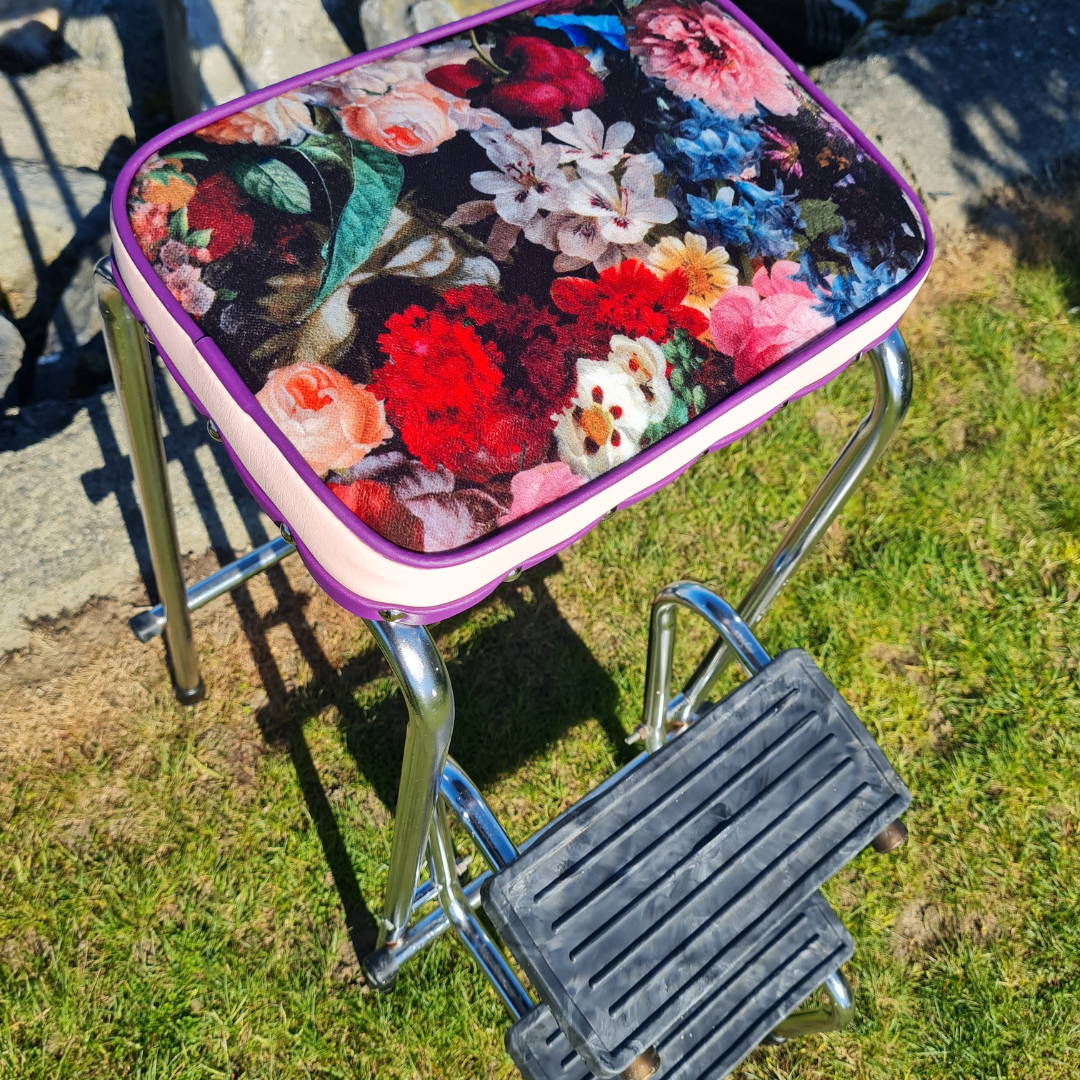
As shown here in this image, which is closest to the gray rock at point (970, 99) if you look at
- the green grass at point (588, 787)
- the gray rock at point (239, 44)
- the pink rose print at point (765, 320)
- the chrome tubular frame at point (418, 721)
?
the green grass at point (588, 787)

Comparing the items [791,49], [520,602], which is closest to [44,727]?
[520,602]

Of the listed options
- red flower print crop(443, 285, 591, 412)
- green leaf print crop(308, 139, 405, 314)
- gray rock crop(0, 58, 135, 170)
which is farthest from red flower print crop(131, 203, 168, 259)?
gray rock crop(0, 58, 135, 170)

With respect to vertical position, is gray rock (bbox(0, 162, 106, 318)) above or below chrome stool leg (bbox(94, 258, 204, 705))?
below

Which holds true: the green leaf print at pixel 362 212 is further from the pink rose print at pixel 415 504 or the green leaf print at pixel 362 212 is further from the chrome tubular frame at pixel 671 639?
the chrome tubular frame at pixel 671 639

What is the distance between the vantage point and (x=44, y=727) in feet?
4.95

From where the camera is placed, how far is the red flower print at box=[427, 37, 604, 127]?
91cm

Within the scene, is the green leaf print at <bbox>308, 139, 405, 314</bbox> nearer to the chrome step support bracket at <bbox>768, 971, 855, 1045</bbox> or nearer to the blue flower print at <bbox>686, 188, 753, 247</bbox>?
the blue flower print at <bbox>686, 188, 753, 247</bbox>

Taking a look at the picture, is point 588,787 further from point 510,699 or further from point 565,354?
point 565,354

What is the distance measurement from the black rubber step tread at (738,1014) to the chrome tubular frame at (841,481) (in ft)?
1.01

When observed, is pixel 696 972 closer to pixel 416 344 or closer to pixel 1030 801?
pixel 416 344

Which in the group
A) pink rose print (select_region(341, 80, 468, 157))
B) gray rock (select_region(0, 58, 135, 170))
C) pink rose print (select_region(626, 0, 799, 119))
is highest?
pink rose print (select_region(626, 0, 799, 119))

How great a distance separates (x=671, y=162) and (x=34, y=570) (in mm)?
1162

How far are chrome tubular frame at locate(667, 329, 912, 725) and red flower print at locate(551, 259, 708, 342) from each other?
0.27 meters

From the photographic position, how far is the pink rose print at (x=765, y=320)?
83cm
